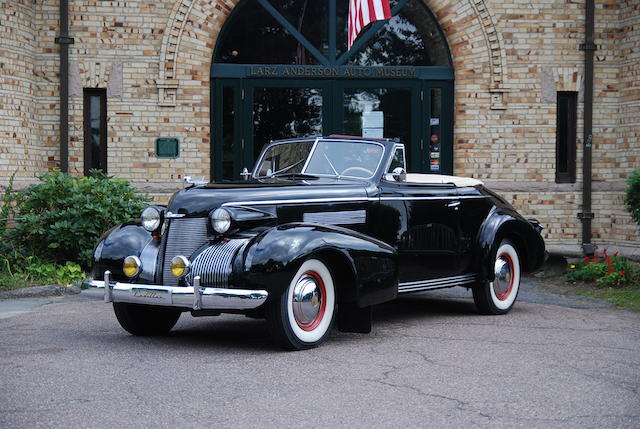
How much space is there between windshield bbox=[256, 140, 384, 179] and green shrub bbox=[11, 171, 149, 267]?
10.9 ft

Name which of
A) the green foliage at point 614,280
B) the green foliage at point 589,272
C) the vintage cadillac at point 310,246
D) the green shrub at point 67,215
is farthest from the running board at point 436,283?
the green shrub at point 67,215

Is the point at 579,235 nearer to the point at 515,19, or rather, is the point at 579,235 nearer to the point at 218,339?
the point at 515,19

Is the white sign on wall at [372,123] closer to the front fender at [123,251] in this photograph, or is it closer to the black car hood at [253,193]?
the black car hood at [253,193]

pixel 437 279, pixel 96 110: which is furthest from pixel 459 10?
pixel 437 279

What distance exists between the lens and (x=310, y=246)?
6426 millimetres

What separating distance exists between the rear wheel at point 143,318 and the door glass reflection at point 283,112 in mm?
6647

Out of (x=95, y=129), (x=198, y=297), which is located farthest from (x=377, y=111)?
(x=198, y=297)

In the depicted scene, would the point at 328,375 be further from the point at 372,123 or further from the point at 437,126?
the point at 437,126

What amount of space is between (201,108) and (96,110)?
A: 161 centimetres

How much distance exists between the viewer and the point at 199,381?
211 inches

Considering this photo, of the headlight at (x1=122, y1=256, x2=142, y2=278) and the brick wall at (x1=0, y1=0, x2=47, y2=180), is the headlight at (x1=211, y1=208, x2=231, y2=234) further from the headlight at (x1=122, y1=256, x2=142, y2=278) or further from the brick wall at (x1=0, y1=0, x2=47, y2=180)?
the brick wall at (x1=0, y1=0, x2=47, y2=180)

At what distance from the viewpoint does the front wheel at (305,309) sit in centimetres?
632

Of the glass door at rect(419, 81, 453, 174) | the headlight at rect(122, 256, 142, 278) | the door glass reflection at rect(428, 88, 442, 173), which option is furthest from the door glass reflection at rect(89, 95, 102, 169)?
the headlight at rect(122, 256, 142, 278)

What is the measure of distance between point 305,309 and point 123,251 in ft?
4.94
